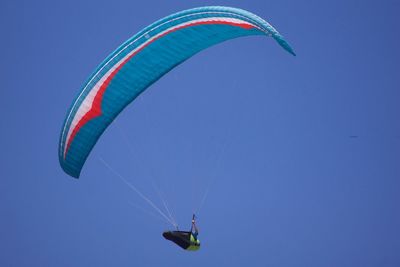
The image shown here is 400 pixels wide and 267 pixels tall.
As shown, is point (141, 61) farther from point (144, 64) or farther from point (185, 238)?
point (185, 238)

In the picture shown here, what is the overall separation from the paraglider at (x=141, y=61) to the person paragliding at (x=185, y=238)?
3.94m

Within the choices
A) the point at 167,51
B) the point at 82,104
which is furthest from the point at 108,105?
the point at 167,51

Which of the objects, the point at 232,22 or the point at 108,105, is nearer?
the point at 232,22

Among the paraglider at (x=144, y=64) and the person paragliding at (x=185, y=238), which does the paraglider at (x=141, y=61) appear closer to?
the paraglider at (x=144, y=64)

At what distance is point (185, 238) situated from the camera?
21.8 m

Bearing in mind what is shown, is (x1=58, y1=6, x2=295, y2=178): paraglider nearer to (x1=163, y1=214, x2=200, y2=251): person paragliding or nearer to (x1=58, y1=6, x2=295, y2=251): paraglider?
(x1=58, y1=6, x2=295, y2=251): paraglider

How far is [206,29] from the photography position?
20406 millimetres

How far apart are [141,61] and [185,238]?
19.4 ft

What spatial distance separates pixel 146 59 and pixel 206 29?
214 cm

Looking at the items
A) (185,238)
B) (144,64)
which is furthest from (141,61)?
(185,238)

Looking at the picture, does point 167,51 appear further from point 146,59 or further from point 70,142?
point 70,142

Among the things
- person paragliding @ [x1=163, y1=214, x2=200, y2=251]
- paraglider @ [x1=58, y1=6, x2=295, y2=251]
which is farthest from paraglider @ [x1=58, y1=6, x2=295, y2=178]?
person paragliding @ [x1=163, y1=214, x2=200, y2=251]

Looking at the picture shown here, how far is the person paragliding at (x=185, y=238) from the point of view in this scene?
21.8 metres

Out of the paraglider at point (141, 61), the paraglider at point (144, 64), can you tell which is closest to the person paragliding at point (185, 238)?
the paraglider at point (144, 64)
